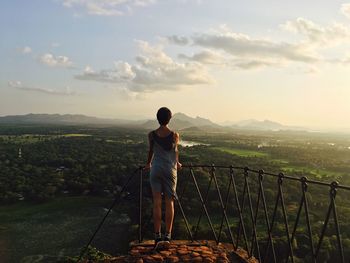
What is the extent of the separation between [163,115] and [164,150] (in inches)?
21.5

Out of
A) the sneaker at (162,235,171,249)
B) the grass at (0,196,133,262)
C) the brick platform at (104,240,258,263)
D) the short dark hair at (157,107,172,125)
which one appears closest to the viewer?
the brick platform at (104,240,258,263)

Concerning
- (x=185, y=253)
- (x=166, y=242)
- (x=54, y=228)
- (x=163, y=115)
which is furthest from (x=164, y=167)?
(x=54, y=228)

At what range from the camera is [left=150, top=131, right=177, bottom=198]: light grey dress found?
20.8 ft

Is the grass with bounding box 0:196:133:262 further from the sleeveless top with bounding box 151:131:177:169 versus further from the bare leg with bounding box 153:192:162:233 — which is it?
the sleeveless top with bounding box 151:131:177:169

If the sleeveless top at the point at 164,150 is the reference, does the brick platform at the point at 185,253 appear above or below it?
below

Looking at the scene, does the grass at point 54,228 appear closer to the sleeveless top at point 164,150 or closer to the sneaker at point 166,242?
the sneaker at point 166,242

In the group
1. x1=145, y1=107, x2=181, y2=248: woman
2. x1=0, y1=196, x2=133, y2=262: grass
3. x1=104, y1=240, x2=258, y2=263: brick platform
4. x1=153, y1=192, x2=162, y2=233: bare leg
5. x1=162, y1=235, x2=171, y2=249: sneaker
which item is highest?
x1=145, y1=107, x2=181, y2=248: woman

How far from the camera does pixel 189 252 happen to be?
6.28 m

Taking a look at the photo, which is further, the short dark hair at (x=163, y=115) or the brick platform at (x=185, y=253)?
the short dark hair at (x=163, y=115)

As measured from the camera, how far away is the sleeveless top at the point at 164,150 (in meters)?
6.36

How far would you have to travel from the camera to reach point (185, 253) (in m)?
6.20

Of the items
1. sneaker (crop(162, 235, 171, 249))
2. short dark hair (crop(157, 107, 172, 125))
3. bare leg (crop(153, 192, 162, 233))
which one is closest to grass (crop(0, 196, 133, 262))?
sneaker (crop(162, 235, 171, 249))

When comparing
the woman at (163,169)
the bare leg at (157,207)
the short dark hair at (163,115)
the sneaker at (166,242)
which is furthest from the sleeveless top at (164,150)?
the sneaker at (166,242)

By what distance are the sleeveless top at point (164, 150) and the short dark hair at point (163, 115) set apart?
23 centimetres
